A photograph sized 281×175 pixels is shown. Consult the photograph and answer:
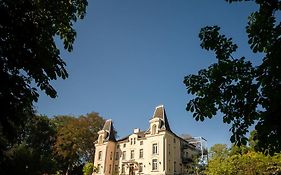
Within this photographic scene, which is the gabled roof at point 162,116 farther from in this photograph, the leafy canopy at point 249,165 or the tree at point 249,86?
the tree at point 249,86

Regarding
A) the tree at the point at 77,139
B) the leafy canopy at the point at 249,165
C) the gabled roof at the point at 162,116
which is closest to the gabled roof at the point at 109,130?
the tree at the point at 77,139

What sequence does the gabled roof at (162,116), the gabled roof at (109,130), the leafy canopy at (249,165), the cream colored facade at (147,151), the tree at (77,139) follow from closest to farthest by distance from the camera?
1. the leafy canopy at (249,165)
2. the cream colored facade at (147,151)
3. the gabled roof at (162,116)
4. the tree at (77,139)
5. the gabled roof at (109,130)

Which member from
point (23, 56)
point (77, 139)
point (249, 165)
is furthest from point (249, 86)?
point (77, 139)

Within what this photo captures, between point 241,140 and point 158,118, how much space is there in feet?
154

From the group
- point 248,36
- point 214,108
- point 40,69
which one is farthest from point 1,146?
point 248,36

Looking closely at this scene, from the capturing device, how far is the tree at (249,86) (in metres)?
5.58

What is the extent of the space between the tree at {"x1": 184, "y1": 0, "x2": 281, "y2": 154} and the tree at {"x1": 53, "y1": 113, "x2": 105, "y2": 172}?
52.1m

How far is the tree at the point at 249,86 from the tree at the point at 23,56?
3227 mm

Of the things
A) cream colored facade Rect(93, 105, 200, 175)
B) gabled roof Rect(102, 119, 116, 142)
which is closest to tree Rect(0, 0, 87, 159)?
cream colored facade Rect(93, 105, 200, 175)

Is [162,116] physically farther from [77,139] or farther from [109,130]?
[77,139]

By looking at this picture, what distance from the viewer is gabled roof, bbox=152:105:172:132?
5247 cm

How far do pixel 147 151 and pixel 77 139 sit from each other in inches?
575

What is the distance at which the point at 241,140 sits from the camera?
20.6 ft

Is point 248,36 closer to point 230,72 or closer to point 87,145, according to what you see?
point 230,72
